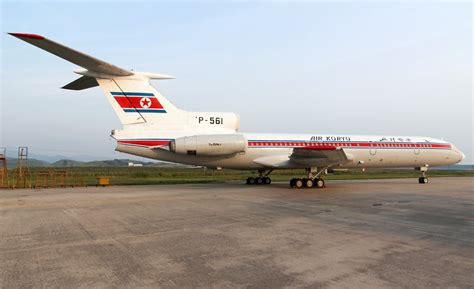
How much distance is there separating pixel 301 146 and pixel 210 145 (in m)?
5.74

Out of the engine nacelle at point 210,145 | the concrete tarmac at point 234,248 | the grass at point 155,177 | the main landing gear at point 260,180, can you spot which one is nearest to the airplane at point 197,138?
the engine nacelle at point 210,145

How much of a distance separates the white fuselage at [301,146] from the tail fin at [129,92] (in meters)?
0.78

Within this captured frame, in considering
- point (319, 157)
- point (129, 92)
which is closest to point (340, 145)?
point (319, 157)

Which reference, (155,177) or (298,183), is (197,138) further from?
(155,177)

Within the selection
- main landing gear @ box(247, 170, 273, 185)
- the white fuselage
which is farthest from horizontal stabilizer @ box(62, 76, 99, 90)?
main landing gear @ box(247, 170, 273, 185)

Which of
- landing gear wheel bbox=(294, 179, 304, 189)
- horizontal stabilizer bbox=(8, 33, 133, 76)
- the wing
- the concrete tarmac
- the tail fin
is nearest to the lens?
the concrete tarmac

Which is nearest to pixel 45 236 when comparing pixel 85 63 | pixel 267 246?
pixel 267 246

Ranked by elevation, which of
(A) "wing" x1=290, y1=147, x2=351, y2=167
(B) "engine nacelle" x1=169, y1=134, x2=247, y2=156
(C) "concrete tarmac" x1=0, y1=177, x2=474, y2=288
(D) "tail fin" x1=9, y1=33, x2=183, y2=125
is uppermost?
(D) "tail fin" x1=9, y1=33, x2=183, y2=125

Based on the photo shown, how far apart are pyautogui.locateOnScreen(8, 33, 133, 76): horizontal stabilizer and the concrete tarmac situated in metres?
4.84

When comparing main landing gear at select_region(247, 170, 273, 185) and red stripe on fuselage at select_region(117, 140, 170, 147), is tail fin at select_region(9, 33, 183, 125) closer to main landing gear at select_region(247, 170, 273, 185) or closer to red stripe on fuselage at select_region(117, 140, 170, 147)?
red stripe on fuselage at select_region(117, 140, 170, 147)

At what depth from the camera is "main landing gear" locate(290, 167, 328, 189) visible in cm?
1742

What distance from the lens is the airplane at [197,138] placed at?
14.5 m

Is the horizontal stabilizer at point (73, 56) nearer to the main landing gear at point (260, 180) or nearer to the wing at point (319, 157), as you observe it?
the wing at point (319, 157)

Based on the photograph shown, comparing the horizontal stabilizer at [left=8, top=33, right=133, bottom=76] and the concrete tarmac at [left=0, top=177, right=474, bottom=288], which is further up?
the horizontal stabilizer at [left=8, top=33, right=133, bottom=76]
